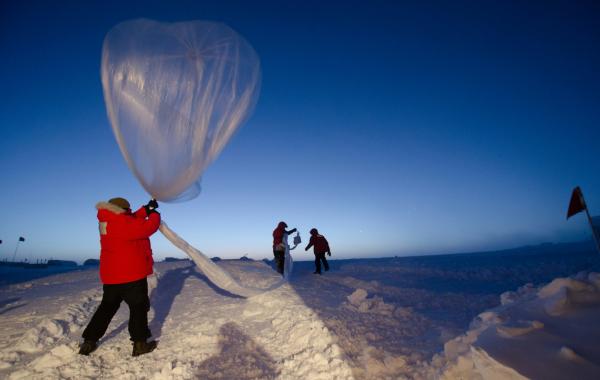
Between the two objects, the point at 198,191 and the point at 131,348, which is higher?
the point at 198,191

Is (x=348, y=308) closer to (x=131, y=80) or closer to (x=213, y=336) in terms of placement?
(x=213, y=336)

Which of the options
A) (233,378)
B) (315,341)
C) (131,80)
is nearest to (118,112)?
(131,80)

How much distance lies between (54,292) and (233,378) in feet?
19.3

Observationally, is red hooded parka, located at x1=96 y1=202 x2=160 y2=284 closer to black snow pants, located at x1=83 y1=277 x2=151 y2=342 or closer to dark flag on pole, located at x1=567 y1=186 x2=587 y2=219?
black snow pants, located at x1=83 y1=277 x2=151 y2=342

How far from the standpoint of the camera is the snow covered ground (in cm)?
226

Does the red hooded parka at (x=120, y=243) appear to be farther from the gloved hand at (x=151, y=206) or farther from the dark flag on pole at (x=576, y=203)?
the dark flag on pole at (x=576, y=203)

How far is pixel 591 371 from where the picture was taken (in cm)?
181

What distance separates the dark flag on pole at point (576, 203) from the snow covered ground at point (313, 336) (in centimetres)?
119

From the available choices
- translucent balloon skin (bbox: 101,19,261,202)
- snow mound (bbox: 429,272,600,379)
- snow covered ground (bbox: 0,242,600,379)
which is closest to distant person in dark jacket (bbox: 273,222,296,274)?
snow covered ground (bbox: 0,242,600,379)

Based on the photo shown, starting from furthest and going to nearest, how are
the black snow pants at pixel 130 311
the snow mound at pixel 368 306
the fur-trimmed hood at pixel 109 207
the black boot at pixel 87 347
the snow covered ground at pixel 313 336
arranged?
the snow mound at pixel 368 306 → the fur-trimmed hood at pixel 109 207 → the black snow pants at pixel 130 311 → the black boot at pixel 87 347 → the snow covered ground at pixel 313 336

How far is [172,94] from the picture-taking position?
156 inches

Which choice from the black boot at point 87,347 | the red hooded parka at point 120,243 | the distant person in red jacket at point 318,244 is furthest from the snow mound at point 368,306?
the distant person in red jacket at point 318,244

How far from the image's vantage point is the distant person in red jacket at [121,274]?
357 centimetres

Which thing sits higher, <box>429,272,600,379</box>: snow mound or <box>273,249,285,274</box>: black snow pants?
<box>273,249,285,274</box>: black snow pants
